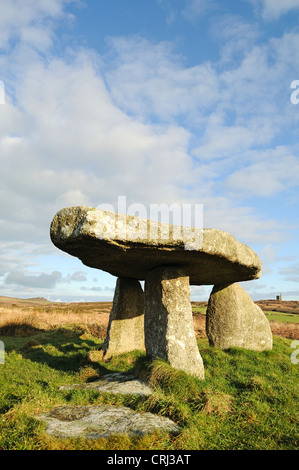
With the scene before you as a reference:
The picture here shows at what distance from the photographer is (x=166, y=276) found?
8.13m

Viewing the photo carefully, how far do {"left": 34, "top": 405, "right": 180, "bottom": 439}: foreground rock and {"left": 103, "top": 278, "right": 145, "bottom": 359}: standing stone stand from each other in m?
4.94

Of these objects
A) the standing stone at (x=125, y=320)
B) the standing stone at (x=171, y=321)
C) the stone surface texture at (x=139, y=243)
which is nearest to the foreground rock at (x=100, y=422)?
the standing stone at (x=171, y=321)

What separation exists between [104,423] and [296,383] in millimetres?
4987

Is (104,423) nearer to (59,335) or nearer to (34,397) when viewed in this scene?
(34,397)

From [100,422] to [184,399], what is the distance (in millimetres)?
1611

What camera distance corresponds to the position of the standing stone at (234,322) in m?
10.6

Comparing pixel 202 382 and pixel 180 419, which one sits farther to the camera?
pixel 202 382

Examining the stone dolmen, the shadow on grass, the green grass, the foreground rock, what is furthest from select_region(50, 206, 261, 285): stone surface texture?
the foreground rock

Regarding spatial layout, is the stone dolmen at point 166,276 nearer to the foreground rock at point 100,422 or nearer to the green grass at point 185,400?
the green grass at point 185,400

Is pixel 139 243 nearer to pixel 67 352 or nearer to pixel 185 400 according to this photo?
pixel 185 400

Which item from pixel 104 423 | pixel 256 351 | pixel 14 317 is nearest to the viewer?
pixel 104 423

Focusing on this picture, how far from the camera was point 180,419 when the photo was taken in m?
4.71

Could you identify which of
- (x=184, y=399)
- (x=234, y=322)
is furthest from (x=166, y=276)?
(x=234, y=322)
